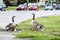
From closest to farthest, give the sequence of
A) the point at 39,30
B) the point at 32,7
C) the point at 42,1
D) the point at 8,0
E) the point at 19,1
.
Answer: the point at 39,30 → the point at 32,7 → the point at 8,0 → the point at 19,1 → the point at 42,1

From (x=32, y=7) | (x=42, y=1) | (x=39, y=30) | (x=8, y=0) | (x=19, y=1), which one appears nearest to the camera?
(x=39, y=30)

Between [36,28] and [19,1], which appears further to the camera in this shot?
[19,1]

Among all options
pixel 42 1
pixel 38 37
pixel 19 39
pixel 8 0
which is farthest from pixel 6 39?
pixel 42 1

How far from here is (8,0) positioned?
8531 cm

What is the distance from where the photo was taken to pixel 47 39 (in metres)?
12.0

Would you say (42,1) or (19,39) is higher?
(19,39)

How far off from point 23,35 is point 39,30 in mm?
2175

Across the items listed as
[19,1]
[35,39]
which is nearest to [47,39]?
[35,39]

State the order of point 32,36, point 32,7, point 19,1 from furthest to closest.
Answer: point 19,1
point 32,7
point 32,36

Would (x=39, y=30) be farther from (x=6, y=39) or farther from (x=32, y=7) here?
(x=32, y=7)

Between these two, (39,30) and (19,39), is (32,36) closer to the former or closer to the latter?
(19,39)

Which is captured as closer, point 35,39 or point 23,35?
point 35,39

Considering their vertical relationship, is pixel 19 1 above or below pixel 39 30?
below

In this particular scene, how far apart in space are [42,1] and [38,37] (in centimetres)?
9245
